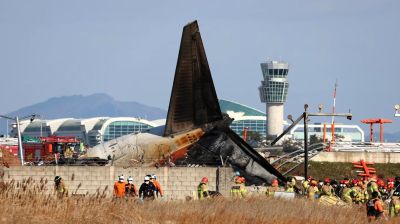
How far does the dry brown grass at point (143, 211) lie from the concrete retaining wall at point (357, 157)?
46888 millimetres

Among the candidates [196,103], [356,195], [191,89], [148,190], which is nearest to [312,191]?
[356,195]

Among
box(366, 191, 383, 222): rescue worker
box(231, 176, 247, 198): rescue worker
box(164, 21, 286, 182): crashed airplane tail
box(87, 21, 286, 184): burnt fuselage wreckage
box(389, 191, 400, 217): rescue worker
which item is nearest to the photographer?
box(366, 191, 383, 222): rescue worker

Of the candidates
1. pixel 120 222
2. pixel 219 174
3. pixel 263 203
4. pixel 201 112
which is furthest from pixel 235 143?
pixel 120 222

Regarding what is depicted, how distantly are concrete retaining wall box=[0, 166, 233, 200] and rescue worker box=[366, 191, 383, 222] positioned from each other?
36.6 feet

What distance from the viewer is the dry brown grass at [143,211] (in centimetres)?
2728

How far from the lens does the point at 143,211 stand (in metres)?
29.9

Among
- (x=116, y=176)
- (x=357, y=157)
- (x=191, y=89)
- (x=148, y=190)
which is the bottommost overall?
(x=148, y=190)

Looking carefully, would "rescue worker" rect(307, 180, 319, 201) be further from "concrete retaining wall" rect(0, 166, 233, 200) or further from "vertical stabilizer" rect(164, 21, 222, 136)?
"vertical stabilizer" rect(164, 21, 222, 136)

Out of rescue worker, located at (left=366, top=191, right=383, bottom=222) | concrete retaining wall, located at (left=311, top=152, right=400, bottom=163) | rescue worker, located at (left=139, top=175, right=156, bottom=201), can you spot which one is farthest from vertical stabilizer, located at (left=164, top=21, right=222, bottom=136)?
concrete retaining wall, located at (left=311, top=152, right=400, bottom=163)

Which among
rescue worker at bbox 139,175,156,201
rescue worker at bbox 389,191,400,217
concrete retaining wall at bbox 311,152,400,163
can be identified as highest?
concrete retaining wall at bbox 311,152,400,163

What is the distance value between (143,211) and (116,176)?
47.2 feet

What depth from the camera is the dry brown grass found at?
27.3 metres

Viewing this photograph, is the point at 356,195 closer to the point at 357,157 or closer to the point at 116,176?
the point at 116,176

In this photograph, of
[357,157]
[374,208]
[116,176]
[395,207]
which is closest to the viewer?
[374,208]
